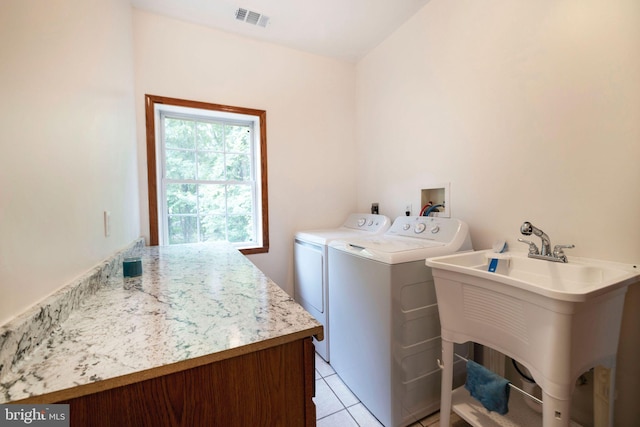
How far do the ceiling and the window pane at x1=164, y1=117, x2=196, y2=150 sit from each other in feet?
2.62

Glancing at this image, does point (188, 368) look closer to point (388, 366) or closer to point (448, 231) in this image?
point (388, 366)

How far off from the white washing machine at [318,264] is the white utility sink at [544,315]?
35.2 inches

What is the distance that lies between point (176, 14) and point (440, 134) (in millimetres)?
2240

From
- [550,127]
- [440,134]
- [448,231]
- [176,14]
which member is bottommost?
[448,231]

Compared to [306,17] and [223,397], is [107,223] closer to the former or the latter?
[223,397]

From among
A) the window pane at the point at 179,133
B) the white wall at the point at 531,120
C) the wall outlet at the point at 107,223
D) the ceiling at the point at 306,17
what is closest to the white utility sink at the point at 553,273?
the white wall at the point at 531,120

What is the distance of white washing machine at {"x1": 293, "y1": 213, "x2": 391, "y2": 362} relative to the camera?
1.97 metres

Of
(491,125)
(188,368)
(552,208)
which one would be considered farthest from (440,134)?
(188,368)

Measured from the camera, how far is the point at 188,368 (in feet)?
1.87

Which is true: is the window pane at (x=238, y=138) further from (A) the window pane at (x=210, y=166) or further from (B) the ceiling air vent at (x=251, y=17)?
(B) the ceiling air vent at (x=251, y=17)

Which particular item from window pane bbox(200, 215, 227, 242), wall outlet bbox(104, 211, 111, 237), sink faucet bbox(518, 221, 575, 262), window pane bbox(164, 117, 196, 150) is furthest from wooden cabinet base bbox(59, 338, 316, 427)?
window pane bbox(164, 117, 196, 150)

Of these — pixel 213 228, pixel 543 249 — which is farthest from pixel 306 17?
pixel 543 249

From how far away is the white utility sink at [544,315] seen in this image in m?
0.84

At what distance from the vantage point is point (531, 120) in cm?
143
